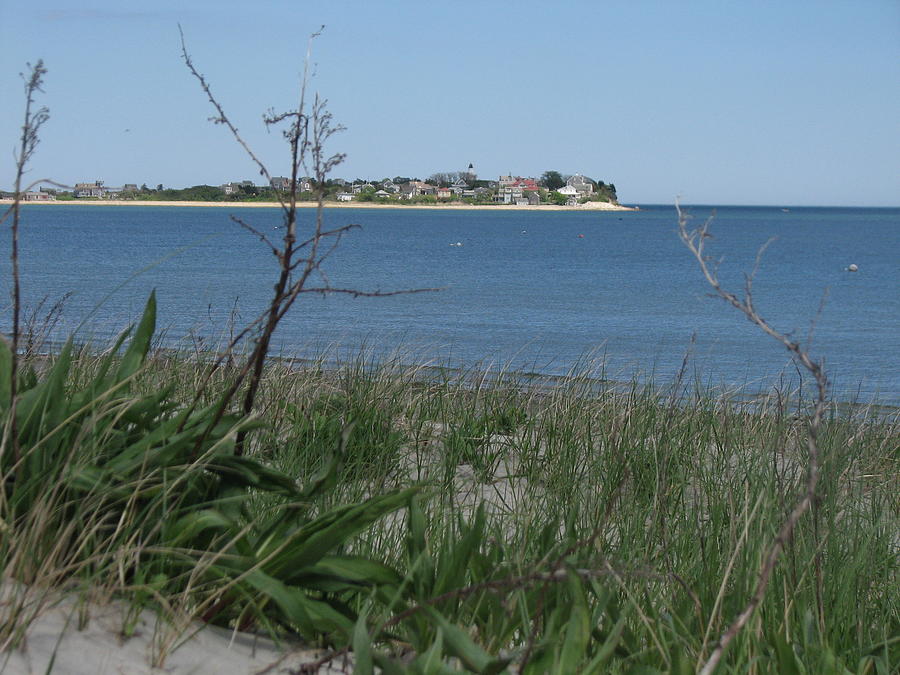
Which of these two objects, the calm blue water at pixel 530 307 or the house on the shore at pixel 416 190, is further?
the house on the shore at pixel 416 190

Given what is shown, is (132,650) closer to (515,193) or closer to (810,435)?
(810,435)

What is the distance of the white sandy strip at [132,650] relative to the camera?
186 centimetres

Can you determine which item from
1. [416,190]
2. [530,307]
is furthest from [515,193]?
[530,307]

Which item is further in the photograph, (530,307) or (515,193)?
(515,193)

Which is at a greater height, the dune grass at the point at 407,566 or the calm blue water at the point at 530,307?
the dune grass at the point at 407,566

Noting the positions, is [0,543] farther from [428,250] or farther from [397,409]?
[428,250]

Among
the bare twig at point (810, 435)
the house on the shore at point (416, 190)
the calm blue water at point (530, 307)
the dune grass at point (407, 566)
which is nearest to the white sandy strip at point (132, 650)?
the dune grass at point (407, 566)

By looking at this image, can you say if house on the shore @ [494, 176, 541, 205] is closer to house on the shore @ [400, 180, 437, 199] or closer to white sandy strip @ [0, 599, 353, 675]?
house on the shore @ [400, 180, 437, 199]

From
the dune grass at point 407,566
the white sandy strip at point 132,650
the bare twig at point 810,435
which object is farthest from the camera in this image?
the dune grass at point 407,566

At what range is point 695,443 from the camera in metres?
4.62

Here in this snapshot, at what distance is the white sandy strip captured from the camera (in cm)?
186

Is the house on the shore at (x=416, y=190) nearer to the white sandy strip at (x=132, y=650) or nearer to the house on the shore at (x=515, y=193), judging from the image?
the house on the shore at (x=515, y=193)

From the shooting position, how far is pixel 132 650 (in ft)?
6.48

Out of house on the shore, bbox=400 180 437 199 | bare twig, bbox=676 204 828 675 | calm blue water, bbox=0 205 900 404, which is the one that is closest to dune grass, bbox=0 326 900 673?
bare twig, bbox=676 204 828 675
